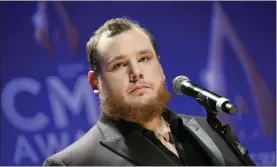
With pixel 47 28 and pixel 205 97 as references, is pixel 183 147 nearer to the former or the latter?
pixel 205 97

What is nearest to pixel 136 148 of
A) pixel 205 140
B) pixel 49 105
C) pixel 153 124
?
pixel 153 124

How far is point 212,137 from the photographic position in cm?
181

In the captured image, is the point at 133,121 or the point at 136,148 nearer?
the point at 136,148

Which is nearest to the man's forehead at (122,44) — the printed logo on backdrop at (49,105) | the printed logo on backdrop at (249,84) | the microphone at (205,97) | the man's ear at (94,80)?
the man's ear at (94,80)

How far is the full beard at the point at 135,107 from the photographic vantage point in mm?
1693

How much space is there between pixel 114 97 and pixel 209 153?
43 cm

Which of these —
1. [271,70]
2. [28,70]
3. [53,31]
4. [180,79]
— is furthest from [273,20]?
[180,79]

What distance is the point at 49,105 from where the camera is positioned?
306cm

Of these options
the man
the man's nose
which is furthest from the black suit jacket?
the man's nose

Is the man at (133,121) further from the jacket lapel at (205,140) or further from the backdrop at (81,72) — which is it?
the backdrop at (81,72)

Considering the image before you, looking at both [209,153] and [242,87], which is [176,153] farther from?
[242,87]

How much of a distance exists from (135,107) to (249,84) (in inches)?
73.8

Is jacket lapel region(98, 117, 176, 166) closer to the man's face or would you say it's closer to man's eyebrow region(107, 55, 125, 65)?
the man's face

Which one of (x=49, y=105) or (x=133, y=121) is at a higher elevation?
(x=49, y=105)
